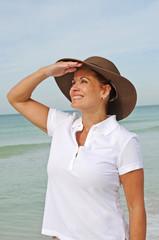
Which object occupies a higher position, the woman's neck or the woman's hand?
the woman's hand

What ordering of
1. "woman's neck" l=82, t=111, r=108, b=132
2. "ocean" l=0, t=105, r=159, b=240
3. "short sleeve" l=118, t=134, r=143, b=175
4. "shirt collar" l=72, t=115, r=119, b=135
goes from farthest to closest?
"ocean" l=0, t=105, r=159, b=240 < "woman's neck" l=82, t=111, r=108, b=132 < "shirt collar" l=72, t=115, r=119, b=135 < "short sleeve" l=118, t=134, r=143, b=175

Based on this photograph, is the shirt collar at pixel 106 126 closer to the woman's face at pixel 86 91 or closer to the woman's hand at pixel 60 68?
the woman's face at pixel 86 91

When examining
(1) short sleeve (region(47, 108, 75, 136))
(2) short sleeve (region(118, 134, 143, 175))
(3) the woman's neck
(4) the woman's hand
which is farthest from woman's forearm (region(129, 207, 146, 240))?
(4) the woman's hand

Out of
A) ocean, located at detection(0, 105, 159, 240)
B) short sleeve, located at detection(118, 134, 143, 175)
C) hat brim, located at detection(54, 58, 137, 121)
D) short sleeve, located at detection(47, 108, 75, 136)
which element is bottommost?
ocean, located at detection(0, 105, 159, 240)

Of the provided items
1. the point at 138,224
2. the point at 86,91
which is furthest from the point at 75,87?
the point at 138,224

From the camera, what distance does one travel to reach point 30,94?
221cm

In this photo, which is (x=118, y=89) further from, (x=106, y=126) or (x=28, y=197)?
(x=28, y=197)

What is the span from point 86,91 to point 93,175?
0.46 m

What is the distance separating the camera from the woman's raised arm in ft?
6.97

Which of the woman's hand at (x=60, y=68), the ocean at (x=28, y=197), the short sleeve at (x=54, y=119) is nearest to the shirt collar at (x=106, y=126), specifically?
the short sleeve at (x=54, y=119)

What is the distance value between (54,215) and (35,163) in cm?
881

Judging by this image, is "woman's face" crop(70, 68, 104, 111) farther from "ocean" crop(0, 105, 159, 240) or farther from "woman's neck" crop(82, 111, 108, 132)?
"ocean" crop(0, 105, 159, 240)

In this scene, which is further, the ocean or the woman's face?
the ocean

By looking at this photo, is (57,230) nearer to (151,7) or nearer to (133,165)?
(133,165)
